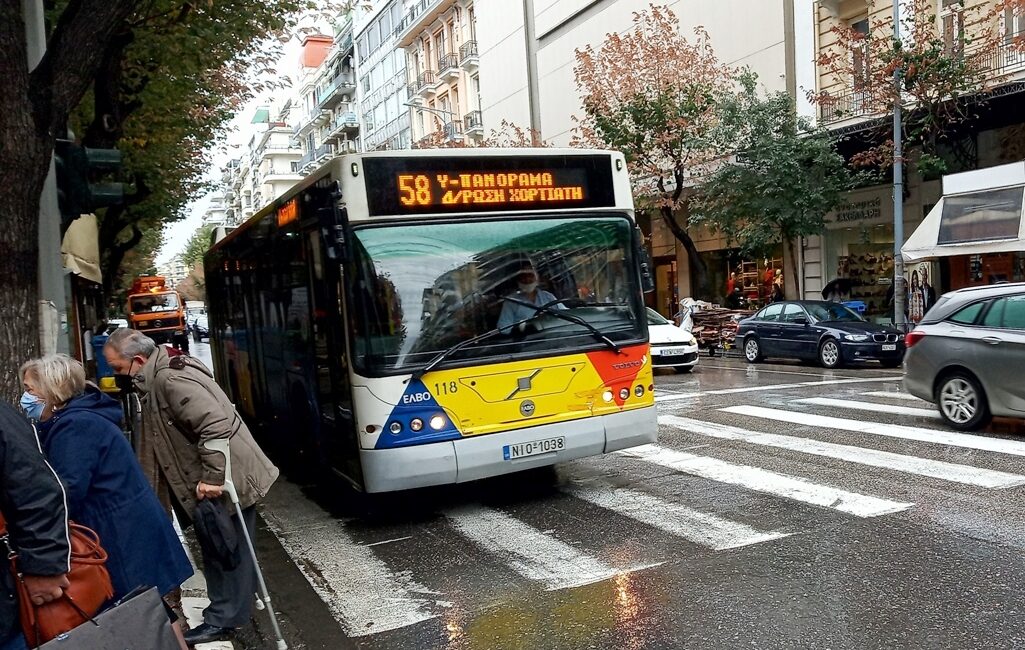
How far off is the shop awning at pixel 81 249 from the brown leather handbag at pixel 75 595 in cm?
963

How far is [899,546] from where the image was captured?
570 centimetres

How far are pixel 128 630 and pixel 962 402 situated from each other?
28.6 ft

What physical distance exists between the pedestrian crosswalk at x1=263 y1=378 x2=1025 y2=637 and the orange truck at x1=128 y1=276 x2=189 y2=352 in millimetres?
36030

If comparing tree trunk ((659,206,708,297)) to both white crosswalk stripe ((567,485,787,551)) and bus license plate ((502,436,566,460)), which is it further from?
bus license plate ((502,436,566,460))

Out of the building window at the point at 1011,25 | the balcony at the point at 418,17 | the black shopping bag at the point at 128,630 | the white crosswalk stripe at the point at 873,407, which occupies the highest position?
the balcony at the point at 418,17

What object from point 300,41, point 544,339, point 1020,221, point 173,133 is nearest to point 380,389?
point 544,339

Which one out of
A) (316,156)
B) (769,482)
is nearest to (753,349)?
(769,482)

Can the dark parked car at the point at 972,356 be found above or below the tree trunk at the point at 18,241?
below

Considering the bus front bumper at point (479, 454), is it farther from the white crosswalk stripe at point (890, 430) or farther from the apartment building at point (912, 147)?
the apartment building at point (912, 147)

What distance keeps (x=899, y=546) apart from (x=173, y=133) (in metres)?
17.3

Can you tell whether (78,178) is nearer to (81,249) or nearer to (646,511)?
(646,511)

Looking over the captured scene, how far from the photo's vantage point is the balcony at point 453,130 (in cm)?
4847

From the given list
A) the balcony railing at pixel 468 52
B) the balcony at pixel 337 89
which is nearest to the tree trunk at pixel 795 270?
the balcony railing at pixel 468 52

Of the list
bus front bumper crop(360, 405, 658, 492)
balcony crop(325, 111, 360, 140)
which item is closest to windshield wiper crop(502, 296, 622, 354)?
bus front bumper crop(360, 405, 658, 492)
